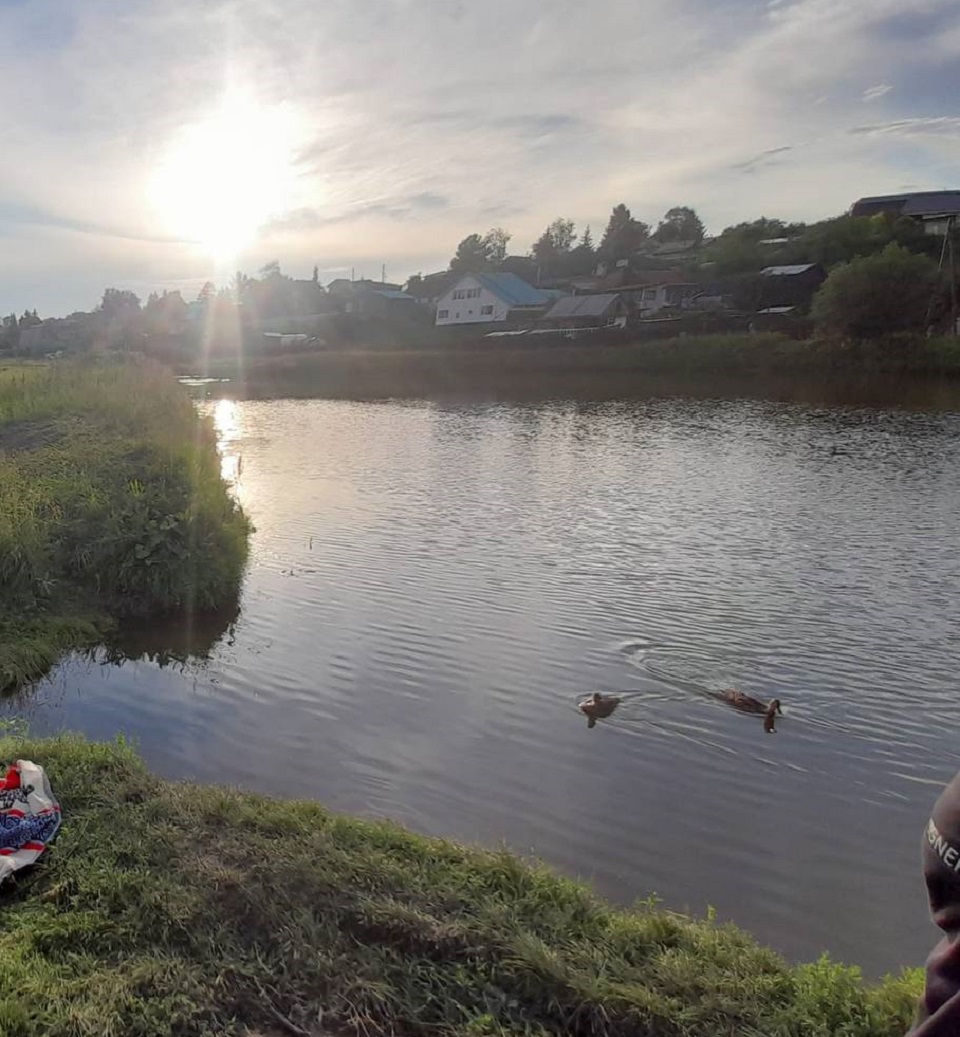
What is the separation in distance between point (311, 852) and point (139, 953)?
1.00 meters

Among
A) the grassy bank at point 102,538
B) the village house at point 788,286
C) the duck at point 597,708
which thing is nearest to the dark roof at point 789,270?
the village house at point 788,286

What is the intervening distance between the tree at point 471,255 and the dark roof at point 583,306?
35.4 meters

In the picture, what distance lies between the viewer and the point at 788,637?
998 centimetres

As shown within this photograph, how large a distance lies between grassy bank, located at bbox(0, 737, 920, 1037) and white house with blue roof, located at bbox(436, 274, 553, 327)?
69.2 m

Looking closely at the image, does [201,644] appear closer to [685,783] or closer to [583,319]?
[685,783]

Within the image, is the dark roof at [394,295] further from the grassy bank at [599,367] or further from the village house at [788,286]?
the village house at [788,286]

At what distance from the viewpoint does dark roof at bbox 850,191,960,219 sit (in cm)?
6738

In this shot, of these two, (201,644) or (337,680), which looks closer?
(337,680)

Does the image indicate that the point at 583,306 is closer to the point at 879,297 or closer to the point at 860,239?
the point at 860,239

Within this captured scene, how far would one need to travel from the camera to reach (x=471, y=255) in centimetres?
10288

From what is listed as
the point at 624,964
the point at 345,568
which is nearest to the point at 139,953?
the point at 624,964

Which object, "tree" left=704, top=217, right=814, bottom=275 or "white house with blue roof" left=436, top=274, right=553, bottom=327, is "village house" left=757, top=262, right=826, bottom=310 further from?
"white house with blue roof" left=436, top=274, right=553, bottom=327

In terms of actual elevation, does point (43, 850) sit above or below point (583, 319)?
below

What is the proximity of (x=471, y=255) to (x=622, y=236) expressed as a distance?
18.6m
